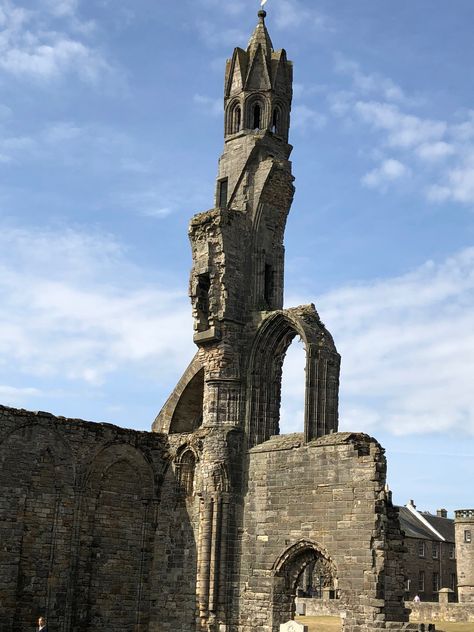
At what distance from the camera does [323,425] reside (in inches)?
832

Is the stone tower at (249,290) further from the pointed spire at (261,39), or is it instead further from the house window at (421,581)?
the house window at (421,581)

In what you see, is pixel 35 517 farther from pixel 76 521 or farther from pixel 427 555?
pixel 427 555

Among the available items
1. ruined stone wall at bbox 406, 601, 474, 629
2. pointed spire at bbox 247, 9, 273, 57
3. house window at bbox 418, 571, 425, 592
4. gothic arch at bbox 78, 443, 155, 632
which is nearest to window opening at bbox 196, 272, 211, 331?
gothic arch at bbox 78, 443, 155, 632

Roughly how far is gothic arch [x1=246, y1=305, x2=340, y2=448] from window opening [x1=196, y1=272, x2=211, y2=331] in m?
1.57

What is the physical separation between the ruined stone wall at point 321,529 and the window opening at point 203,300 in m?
3.79

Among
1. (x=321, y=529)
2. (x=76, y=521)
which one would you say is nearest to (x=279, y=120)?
(x=321, y=529)

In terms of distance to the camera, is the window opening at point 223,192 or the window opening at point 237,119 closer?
the window opening at point 223,192

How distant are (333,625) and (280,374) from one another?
369 inches

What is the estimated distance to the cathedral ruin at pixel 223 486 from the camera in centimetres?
1970

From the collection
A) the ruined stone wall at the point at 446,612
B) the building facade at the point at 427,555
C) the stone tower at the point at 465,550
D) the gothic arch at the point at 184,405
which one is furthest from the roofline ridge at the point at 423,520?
the gothic arch at the point at 184,405

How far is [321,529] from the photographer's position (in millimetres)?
19859

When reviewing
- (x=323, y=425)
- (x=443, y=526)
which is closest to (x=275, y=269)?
(x=323, y=425)

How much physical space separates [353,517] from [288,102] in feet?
42.7

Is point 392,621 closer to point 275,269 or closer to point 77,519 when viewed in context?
point 77,519
